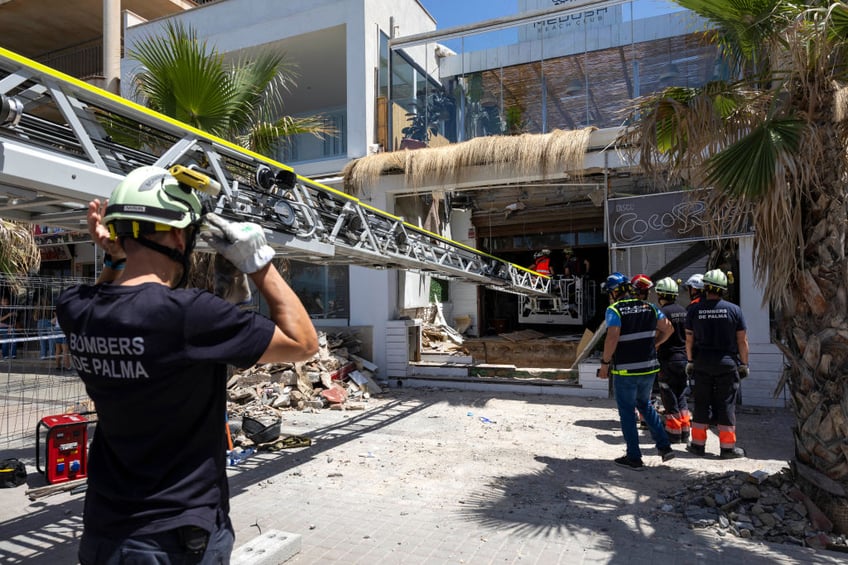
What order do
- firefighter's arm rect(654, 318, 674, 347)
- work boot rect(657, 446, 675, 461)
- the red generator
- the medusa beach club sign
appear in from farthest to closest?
the medusa beach club sign < firefighter's arm rect(654, 318, 674, 347) < work boot rect(657, 446, 675, 461) < the red generator

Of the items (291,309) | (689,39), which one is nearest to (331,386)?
(291,309)

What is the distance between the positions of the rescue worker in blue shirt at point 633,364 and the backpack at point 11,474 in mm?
6072

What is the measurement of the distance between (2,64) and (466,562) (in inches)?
160

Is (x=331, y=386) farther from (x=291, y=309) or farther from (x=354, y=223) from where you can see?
(x=291, y=309)

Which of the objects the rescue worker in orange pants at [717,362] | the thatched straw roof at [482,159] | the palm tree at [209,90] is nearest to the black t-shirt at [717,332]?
the rescue worker in orange pants at [717,362]

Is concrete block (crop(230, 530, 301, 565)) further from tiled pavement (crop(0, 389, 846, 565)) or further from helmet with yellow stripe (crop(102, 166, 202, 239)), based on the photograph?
helmet with yellow stripe (crop(102, 166, 202, 239))

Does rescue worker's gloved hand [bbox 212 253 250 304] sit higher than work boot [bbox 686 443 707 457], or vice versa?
rescue worker's gloved hand [bbox 212 253 250 304]

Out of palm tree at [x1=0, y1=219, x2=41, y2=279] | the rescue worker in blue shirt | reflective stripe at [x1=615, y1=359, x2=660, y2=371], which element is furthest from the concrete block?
palm tree at [x1=0, y1=219, x2=41, y2=279]

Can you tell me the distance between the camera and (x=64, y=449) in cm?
536

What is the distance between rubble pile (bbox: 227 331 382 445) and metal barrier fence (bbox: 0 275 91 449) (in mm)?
2268

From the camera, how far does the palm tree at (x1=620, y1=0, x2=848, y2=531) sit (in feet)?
13.6

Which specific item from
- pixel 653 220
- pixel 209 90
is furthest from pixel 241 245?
pixel 653 220

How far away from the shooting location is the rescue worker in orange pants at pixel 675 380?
265 inches

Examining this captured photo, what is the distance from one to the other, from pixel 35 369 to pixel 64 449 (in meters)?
5.48
